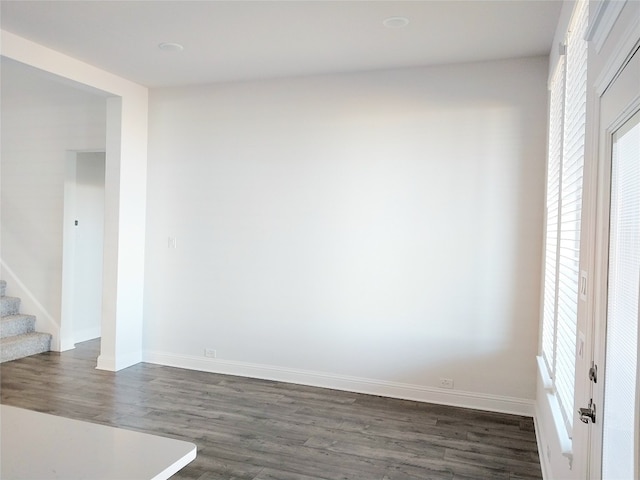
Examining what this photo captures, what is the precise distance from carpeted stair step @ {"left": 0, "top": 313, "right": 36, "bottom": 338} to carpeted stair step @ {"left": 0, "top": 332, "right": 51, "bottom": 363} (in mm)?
64

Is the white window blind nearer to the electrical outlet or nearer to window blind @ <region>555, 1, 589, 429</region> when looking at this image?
window blind @ <region>555, 1, 589, 429</region>

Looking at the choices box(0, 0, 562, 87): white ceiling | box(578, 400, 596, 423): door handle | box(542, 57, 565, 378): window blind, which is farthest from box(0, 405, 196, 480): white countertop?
box(0, 0, 562, 87): white ceiling

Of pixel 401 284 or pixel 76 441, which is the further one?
pixel 401 284

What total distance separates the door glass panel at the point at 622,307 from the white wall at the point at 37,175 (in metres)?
5.04

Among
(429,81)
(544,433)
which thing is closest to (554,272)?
(544,433)

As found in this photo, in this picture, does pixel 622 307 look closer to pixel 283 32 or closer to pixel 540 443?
pixel 540 443

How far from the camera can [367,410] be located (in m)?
3.80

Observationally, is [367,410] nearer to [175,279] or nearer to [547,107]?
[175,279]

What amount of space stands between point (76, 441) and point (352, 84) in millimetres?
3669

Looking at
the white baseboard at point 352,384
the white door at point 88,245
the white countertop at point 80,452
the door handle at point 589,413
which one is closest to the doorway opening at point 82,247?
the white door at point 88,245

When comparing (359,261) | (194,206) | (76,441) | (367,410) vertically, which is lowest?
(367,410)

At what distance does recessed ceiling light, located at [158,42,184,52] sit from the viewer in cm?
368

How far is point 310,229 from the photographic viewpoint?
4.36 metres

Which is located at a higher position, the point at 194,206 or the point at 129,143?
the point at 129,143
